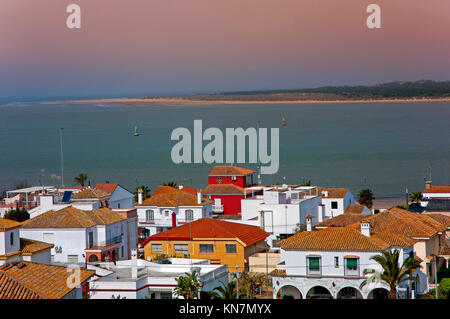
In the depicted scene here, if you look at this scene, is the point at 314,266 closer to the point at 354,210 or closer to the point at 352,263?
the point at 352,263

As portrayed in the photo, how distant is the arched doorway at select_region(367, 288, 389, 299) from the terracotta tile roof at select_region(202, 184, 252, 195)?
24545 mm

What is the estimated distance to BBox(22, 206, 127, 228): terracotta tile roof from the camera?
32875mm

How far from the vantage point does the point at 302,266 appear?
2730 cm

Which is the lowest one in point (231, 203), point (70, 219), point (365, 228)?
point (231, 203)

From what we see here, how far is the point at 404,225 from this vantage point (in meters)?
30.4

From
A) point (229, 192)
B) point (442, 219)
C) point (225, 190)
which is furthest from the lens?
point (225, 190)

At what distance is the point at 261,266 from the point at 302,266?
4401 millimetres

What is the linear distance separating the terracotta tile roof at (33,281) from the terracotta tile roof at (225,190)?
3039 centimetres

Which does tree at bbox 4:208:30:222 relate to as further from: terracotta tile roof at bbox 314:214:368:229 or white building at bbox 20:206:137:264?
terracotta tile roof at bbox 314:214:368:229

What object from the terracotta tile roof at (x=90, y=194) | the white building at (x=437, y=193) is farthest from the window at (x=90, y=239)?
the white building at (x=437, y=193)

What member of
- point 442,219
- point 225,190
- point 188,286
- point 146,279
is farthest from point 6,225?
point 225,190

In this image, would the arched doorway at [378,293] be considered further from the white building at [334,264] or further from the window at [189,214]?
the window at [189,214]

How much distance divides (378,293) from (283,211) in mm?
14823
